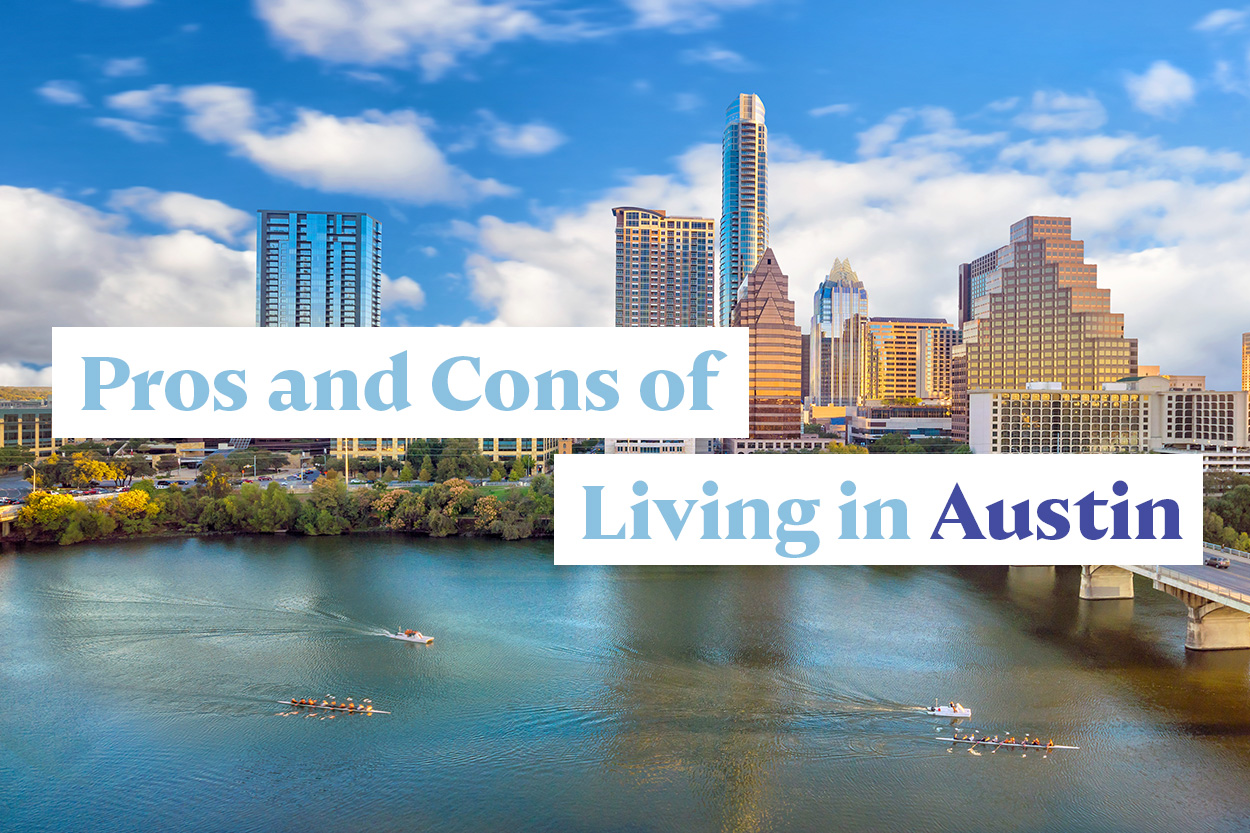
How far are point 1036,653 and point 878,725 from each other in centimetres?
585

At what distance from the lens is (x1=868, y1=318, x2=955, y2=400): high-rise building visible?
95438mm

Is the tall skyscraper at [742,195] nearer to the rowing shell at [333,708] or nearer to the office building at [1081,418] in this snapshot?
the office building at [1081,418]

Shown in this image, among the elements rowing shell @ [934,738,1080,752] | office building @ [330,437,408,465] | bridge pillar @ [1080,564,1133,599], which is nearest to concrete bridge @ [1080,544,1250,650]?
bridge pillar @ [1080,564,1133,599]

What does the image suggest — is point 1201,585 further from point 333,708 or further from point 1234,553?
point 333,708

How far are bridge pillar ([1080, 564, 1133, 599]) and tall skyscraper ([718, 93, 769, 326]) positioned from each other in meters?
56.0

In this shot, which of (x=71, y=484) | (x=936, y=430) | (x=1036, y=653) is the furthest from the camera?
(x=936, y=430)

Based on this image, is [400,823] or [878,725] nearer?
[400,823]

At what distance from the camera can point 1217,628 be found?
15.8m

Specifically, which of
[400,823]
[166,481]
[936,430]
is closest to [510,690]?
[400,823]

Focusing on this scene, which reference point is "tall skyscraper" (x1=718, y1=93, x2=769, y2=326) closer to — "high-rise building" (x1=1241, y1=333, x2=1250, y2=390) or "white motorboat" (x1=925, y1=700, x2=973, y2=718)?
"high-rise building" (x1=1241, y1=333, x2=1250, y2=390)

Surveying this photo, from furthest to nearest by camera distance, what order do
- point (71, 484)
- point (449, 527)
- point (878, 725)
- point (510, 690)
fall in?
point (71, 484)
point (449, 527)
point (510, 690)
point (878, 725)

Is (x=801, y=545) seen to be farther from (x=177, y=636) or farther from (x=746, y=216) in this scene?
(x=746, y=216)

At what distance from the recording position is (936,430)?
59.0 metres

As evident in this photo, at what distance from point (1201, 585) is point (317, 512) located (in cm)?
2804
